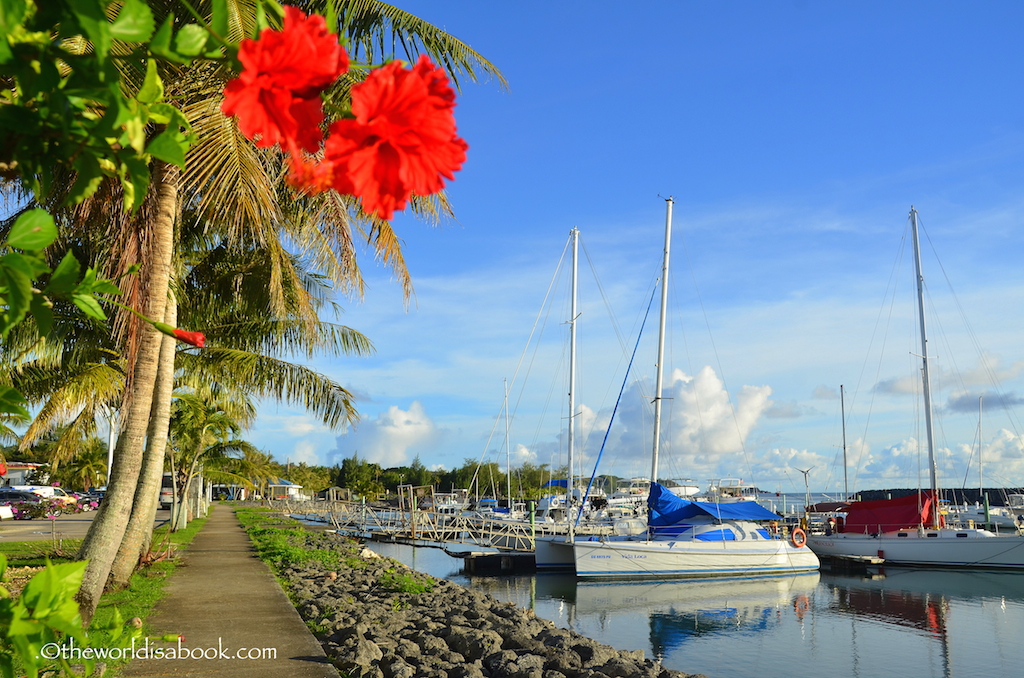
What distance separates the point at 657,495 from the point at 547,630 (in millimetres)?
14823

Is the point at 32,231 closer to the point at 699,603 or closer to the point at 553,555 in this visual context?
the point at 699,603

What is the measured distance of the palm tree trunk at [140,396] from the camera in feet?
32.4

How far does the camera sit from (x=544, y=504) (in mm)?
55906

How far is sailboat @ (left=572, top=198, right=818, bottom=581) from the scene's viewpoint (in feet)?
80.5

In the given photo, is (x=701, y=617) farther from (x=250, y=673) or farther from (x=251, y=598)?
(x=250, y=673)

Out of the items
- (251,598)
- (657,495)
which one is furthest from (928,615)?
(251,598)

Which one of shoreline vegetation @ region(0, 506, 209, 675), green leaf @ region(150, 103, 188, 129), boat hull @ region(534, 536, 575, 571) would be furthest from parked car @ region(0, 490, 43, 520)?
green leaf @ region(150, 103, 188, 129)

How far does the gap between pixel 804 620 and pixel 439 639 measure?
13.6 meters

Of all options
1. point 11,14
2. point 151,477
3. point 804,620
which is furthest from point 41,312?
point 804,620

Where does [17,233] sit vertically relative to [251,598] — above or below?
above

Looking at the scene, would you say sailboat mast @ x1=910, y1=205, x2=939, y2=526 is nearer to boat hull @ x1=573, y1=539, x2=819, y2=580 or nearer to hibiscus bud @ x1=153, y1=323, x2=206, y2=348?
boat hull @ x1=573, y1=539, x2=819, y2=580

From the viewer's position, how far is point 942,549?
29.2 metres

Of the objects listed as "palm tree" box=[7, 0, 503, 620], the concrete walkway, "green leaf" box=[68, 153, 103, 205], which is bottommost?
the concrete walkway

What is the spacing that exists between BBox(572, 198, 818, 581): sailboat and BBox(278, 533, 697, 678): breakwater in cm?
986
